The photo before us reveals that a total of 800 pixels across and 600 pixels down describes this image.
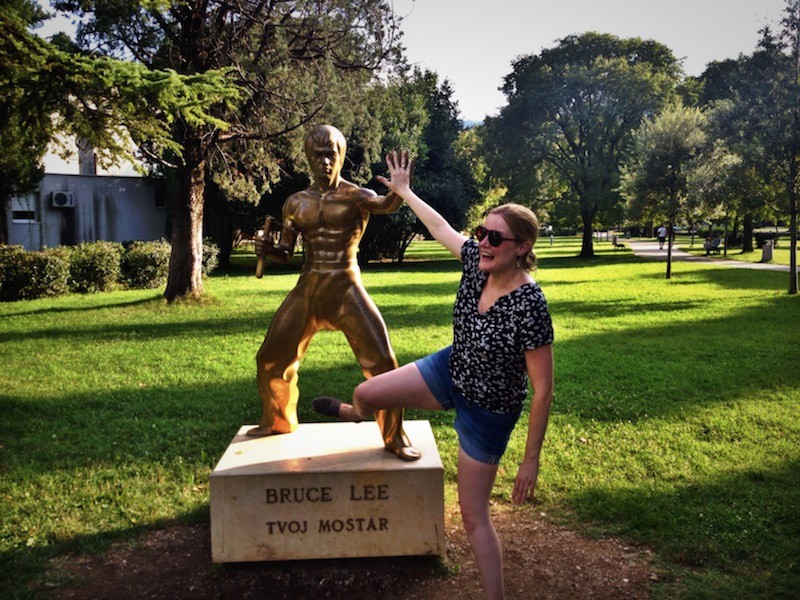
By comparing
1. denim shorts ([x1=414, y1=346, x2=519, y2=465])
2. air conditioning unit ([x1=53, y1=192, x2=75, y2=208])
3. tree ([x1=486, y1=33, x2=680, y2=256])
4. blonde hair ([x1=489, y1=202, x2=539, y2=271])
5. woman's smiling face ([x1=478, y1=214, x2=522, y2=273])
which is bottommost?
denim shorts ([x1=414, y1=346, x2=519, y2=465])

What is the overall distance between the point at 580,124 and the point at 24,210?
27.0 m

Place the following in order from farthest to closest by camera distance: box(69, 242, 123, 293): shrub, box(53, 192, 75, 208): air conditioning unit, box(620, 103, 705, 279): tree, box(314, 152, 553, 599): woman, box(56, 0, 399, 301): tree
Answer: box(53, 192, 75, 208): air conditioning unit
box(620, 103, 705, 279): tree
box(69, 242, 123, 293): shrub
box(56, 0, 399, 301): tree
box(314, 152, 553, 599): woman

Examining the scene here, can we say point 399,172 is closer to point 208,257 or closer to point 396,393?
point 396,393

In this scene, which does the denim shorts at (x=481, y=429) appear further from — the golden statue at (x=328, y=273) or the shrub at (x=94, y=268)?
the shrub at (x=94, y=268)

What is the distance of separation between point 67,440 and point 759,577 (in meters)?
6.12

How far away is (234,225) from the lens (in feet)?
107

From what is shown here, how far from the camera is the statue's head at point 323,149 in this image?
4.45 meters

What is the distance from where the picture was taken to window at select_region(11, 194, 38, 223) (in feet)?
87.1

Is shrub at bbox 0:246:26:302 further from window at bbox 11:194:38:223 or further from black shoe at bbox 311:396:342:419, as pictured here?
black shoe at bbox 311:396:342:419

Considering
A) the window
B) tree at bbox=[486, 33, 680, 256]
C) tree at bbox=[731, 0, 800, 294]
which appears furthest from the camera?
tree at bbox=[486, 33, 680, 256]

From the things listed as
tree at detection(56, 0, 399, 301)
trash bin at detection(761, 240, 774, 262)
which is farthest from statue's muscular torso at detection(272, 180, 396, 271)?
trash bin at detection(761, 240, 774, 262)

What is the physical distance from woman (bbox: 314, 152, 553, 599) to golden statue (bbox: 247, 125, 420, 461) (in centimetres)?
125

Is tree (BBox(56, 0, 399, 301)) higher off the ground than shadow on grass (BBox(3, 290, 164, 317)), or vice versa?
tree (BBox(56, 0, 399, 301))

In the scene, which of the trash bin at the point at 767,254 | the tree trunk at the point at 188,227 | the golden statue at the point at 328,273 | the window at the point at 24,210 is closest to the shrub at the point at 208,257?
the window at the point at 24,210
